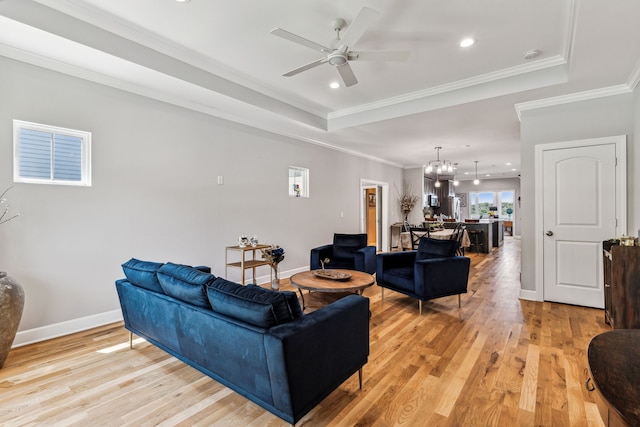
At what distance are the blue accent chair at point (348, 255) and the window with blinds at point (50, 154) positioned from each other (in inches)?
123

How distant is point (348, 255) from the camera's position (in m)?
5.07

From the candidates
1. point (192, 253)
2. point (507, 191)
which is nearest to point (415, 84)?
point (192, 253)

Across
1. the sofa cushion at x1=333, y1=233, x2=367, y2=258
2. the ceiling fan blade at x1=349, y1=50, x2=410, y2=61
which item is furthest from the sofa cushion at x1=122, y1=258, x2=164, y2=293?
the sofa cushion at x1=333, y1=233, x2=367, y2=258

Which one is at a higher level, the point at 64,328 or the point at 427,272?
the point at 427,272

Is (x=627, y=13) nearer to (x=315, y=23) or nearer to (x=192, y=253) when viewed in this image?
(x=315, y=23)

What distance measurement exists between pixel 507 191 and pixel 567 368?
1237 centimetres

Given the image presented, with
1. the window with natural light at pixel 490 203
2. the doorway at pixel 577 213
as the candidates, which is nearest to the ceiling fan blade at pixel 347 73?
the doorway at pixel 577 213

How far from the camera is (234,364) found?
1.82 metres

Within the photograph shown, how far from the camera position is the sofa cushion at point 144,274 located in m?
2.42

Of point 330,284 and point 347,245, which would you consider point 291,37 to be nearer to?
point 330,284

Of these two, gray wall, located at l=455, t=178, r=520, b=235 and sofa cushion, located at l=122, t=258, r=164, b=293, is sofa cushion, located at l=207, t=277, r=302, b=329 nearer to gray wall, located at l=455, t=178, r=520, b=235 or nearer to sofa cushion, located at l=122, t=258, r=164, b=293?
sofa cushion, located at l=122, t=258, r=164, b=293

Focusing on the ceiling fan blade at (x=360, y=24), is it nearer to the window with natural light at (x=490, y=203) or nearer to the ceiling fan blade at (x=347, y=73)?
the ceiling fan blade at (x=347, y=73)

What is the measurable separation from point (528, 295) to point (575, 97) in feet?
8.76

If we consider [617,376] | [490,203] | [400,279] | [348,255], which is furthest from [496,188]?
[617,376]
